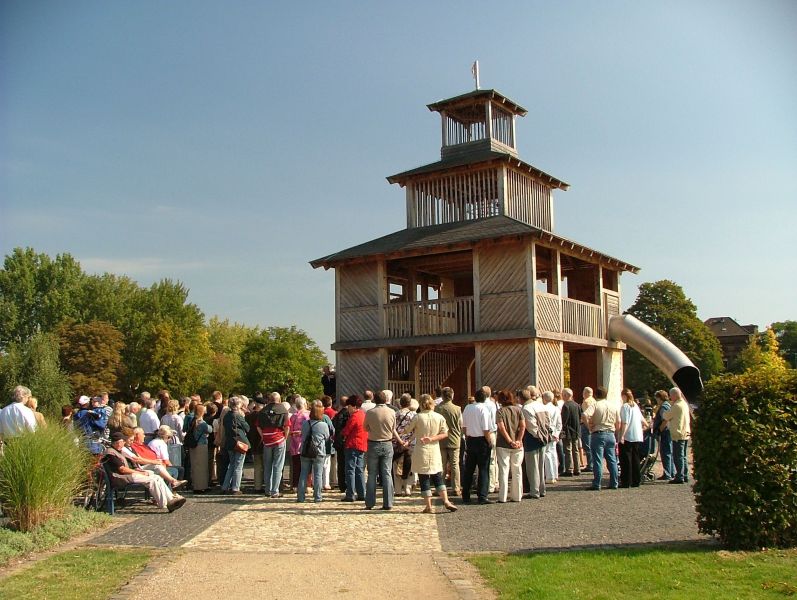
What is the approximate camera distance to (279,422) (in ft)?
47.0

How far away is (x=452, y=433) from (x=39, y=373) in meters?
50.3

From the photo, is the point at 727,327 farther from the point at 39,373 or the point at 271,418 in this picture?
the point at 271,418

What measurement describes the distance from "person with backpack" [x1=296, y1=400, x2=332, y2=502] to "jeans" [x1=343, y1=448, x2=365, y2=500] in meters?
0.45

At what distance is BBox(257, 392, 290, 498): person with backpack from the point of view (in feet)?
46.9

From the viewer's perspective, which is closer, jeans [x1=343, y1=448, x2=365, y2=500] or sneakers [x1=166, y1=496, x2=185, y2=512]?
sneakers [x1=166, y1=496, x2=185, y2=512]

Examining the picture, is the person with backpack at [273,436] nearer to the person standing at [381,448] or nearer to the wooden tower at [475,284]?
the person standing at [381,448]

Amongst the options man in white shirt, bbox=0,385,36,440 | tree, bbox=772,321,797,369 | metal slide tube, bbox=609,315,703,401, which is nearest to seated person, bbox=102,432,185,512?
man in white shirt, bbox=0,385,36,440

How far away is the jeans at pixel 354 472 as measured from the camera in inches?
536

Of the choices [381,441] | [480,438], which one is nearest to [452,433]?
[480,438]

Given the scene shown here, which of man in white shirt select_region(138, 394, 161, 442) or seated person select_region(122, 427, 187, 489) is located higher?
man in white shirt select_region(138, 394, 161, 442)

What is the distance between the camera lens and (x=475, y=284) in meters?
23.2

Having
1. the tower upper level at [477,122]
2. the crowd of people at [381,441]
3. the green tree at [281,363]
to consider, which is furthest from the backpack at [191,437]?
the green tree at [281,363]

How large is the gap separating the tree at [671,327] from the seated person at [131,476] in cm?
4508

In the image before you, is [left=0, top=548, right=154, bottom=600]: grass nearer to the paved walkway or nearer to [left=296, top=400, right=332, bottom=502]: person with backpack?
the paved walkway
